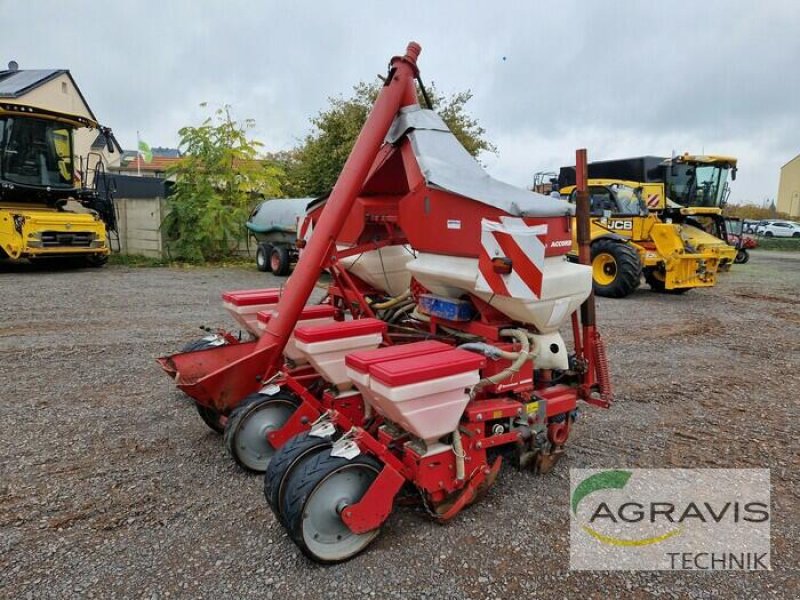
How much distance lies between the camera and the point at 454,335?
3523mm

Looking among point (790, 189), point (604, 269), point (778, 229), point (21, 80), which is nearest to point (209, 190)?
point (604, 269)

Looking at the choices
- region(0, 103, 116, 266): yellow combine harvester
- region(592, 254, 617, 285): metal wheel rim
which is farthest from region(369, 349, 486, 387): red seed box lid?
region(0, 103, 116, 266): yellow combine harvester

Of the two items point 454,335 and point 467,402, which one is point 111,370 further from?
point 467,402

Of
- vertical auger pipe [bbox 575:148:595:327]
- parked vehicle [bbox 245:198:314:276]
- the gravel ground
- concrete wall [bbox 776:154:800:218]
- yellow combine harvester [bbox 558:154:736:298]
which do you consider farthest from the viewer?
concrete wall [bbox 776:154:800:218]

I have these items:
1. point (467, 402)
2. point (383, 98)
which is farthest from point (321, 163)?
point (467, 402)

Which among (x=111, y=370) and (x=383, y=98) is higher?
(x=383, y=98)

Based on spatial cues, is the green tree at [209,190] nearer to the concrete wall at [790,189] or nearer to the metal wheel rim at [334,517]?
the metal wheel rim at [334,517]

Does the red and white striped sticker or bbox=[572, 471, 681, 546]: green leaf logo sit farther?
the red and white striped sticker

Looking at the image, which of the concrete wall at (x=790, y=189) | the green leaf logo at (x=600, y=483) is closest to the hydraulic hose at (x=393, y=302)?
the green leaf logo at (x=600, y=483)

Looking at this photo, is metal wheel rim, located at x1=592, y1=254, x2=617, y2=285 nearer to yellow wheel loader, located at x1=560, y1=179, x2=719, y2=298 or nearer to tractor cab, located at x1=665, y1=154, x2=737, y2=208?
yellow wheel loader, located at x1=560, y1=179, x2=719, y2=298

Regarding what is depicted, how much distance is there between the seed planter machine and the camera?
2.64 meters

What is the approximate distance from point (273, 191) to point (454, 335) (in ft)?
40.9

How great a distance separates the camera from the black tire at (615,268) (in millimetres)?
10109

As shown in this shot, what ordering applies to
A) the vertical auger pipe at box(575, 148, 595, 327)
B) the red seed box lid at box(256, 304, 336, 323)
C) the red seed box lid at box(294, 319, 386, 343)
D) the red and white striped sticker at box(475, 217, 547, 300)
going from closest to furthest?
1. the red and white striped sticker at box(475, 217, 547, 300)
2. the red seed box lid at box(294, 319, 386, 343)
3. the vertical auger pipe at box(575, 148, 595, 327)
4. the red seed box lid at box(256, 304, 336, 323)
